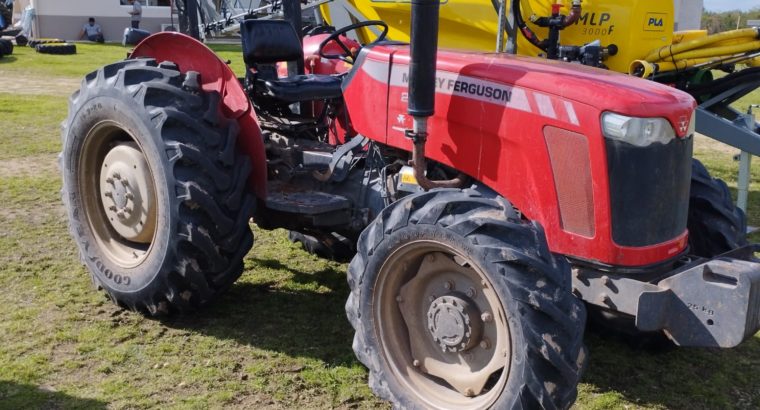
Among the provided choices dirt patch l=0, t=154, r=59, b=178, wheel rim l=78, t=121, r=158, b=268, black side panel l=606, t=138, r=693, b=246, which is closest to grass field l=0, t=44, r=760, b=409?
wheel rim l=78, t=121, r=158, b=268

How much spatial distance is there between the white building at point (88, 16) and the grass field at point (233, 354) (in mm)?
23636

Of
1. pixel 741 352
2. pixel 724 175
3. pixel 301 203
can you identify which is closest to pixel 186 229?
pixel 301 203

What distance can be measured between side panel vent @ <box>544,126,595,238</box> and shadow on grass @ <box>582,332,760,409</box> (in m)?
0.99

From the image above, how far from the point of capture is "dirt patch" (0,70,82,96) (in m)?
13.5

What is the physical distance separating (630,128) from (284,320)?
2.20 meters

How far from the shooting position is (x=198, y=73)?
4.16 metres

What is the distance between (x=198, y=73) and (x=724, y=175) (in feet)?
20.4

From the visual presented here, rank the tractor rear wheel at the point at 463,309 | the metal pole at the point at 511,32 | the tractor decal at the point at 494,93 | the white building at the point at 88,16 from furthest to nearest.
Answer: the white building at the point at 88,16
the metal pole at the point at 511,32
the tractor decal at the point at 494,93
the tractor rear wheel at the point at 463,309

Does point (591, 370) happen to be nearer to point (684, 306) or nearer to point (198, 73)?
point (684, 306)

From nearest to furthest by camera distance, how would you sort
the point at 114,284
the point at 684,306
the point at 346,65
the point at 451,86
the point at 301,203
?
the point at 684,306 < the point at 451,86 < the point at 301,203 < the point at 114,284 < the point at 346,65

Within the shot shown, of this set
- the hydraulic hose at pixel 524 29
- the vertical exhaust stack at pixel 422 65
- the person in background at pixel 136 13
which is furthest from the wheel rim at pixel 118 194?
the person in background at pixel 136 13

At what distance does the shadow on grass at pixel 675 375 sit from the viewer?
142 inches

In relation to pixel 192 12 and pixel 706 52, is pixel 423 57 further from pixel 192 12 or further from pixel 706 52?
pixel 706 52

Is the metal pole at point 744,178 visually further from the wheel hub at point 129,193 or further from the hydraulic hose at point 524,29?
the wheel hub at point 129,193
